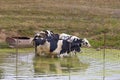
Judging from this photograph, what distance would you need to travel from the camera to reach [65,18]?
30.2 metres

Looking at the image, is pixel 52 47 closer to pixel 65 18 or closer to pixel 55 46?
pixel 55 46

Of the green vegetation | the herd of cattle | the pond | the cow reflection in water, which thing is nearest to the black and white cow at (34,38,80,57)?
the herd of cattle

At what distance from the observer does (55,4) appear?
37.8 metres

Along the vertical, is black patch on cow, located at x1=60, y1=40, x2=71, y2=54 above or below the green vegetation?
above

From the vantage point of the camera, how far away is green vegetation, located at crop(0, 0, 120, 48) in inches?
984

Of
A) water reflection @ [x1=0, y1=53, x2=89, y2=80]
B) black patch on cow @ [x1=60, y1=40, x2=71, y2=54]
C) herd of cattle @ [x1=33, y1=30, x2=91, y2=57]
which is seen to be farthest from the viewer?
black patch on cow @ [x1=60, y1=40, x2=71, y2=54]

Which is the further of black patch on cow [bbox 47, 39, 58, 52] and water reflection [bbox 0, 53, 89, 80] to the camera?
black patch on cow [bbox 47, 39, 58, 52]

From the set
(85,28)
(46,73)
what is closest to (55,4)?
(85,28)

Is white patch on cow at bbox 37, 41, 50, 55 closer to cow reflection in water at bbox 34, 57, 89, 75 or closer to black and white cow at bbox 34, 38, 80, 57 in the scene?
black and white cow at bbox 34, 38, 80, 57

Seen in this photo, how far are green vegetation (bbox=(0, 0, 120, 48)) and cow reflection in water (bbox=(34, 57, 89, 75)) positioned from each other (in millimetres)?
3976

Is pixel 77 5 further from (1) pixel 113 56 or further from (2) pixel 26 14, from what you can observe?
(1) pixel 113 56

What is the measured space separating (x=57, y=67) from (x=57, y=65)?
1.80ft

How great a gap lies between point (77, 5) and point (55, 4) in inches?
59.5

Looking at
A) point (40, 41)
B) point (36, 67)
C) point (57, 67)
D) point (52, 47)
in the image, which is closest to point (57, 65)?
point (57, 67)
